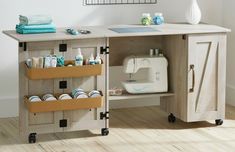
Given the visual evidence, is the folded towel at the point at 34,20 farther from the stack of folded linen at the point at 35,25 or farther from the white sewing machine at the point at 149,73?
the white sewing machine at the point at 149,73

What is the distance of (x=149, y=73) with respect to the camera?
5.09 metres

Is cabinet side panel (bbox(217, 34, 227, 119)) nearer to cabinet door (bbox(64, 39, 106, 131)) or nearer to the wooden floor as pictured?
the wooden floor

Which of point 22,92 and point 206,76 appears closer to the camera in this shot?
point 22,92

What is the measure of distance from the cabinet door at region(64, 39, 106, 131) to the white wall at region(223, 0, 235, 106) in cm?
156

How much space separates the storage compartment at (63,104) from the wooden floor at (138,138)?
0.84 ft

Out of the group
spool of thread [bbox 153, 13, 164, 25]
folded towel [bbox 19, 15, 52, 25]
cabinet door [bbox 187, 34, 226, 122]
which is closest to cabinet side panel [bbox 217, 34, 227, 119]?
cabinet door [bbox 187, 34, 226, 122]

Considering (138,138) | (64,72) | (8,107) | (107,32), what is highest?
(107,32)

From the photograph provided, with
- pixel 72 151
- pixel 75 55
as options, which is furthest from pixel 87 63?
pixel 72 151

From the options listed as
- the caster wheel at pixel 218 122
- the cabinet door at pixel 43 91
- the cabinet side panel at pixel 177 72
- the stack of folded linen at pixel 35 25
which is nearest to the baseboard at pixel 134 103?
the cabinet side panel at pixel 177 72

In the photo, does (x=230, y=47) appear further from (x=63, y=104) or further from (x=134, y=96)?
(x=63, y=104)

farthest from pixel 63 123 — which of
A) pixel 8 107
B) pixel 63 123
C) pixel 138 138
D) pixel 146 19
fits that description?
pixel 146 19

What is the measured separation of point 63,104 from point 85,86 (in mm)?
240

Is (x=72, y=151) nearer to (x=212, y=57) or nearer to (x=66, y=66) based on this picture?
(x=66, y=66)

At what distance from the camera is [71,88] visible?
4.66 metres
